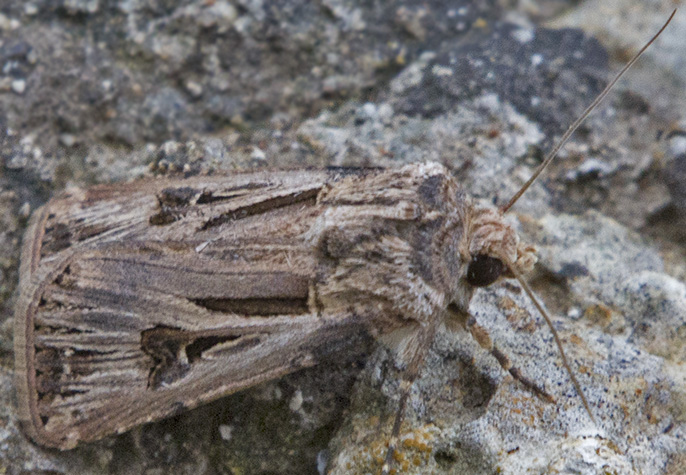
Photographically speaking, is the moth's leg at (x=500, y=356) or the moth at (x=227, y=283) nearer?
the moth at (x=227, y=283)

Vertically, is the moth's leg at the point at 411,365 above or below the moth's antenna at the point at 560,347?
below

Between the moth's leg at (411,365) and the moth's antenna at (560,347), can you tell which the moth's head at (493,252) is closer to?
the moth's antenna at (560,347)

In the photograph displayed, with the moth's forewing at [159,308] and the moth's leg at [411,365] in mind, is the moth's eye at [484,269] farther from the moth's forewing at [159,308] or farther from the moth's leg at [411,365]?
the moth's forewing at [159,308]

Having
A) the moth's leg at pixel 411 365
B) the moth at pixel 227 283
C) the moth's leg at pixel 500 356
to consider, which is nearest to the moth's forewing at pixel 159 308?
the moth at pixel 227 283

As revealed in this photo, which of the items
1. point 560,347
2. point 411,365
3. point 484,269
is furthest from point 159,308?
point 560,347

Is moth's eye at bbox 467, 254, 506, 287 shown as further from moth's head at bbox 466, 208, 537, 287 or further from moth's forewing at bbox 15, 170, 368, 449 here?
moth's forewing at bbox 15, 170, 368, 449

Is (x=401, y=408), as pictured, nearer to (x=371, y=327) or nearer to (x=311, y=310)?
(x=371, y=327)

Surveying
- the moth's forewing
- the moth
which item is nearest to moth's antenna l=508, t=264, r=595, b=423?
the moth
